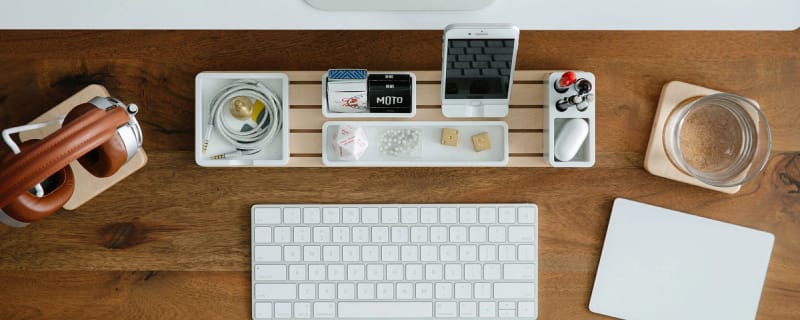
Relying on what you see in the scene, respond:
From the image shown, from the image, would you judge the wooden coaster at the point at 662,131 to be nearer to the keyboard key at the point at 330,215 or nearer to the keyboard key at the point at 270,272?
the keyboard key at the point at 330,215

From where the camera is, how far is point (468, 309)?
3.20 ft

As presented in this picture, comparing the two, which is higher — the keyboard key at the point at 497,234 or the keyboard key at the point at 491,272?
the keyboard key at the point at 497,234

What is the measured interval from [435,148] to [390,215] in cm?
15

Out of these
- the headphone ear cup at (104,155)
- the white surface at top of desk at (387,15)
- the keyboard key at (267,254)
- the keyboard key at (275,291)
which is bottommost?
the keyboard key at (275,291)

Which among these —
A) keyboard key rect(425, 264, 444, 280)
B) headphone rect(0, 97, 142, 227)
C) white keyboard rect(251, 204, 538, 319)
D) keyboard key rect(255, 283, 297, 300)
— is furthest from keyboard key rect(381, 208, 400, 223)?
headphone rect(0, 97, 142, 227)

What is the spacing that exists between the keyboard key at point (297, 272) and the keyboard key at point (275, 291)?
0.02 m

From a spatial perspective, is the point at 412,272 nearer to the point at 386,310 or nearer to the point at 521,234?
the point at 386,310

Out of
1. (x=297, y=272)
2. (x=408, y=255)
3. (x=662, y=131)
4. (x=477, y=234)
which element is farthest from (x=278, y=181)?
(x=662, y=131)

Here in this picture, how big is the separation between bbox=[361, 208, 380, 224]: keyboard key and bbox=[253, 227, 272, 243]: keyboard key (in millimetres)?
170

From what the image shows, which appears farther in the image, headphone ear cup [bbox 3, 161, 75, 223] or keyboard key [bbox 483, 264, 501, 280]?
keyboard key [bbox 483, 264, 501, 280]

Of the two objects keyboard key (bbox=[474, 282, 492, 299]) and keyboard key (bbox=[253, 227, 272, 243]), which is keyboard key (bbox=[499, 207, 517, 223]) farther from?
keyboard key (bbox=[253, 227, 272, 243])

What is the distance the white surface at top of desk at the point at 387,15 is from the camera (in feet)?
1.84

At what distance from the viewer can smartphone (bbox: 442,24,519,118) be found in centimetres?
71

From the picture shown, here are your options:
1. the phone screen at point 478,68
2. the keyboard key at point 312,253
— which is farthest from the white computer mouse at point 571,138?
the keyboard key at point 312,253
